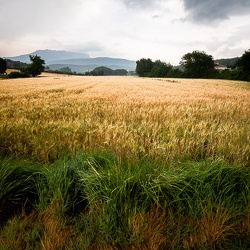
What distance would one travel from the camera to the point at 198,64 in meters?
Answer: 90.6

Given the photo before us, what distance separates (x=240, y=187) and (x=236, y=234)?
0.53 metres

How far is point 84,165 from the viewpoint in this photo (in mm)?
2285

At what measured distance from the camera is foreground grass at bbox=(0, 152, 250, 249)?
1597 mm

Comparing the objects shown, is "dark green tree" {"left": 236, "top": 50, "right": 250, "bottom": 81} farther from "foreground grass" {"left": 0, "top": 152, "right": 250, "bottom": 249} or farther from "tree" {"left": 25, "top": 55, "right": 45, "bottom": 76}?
"tree" {"left": 25, "top": 55, "right": 45, "bottom": 76}

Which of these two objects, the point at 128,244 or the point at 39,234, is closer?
the point at 128,244

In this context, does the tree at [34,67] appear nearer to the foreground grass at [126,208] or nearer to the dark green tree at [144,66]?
the dark green tree at [144,66]

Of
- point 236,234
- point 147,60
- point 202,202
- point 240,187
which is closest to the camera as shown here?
point 236,234

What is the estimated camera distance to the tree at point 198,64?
293ft

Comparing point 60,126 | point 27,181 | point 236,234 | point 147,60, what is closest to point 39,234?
point 27,181

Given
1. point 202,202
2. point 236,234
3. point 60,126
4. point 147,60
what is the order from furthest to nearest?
point 147,60
point 60,126
point 202,202
point 236,234

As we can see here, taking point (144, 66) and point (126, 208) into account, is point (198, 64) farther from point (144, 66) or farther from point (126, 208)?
point (126, 208)

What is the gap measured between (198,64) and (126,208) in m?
99.4

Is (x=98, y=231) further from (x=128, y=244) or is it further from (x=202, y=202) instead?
(x=202, y=202)

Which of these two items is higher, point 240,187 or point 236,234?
point 240,187
